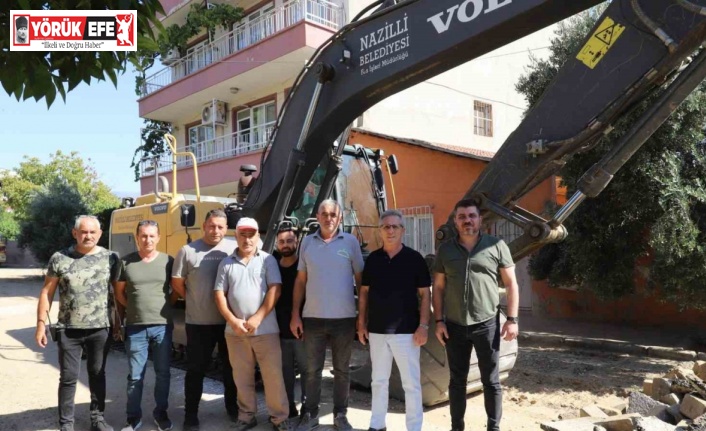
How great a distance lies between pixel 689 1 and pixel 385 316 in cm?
292

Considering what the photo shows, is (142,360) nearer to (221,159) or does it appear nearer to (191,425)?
(191,425)

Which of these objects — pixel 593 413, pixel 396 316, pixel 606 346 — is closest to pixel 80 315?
pixel 396 316

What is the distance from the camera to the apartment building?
14289mm

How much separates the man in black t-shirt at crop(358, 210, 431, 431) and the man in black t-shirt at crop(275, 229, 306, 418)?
0.77 m

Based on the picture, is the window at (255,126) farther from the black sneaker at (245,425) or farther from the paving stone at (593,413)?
the paving stone at (593,413)

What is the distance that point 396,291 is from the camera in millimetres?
4340

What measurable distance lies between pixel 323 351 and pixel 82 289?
81.2 inches

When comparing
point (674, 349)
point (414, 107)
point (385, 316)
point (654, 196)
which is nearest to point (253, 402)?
point (385, 316)

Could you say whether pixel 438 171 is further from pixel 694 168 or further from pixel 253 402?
pixel 253 402

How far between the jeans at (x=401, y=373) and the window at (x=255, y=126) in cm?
1188

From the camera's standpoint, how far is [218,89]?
1652 centimetres

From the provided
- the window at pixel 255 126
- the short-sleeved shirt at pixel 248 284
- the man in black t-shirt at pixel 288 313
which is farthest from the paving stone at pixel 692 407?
the window at pixel 255 126

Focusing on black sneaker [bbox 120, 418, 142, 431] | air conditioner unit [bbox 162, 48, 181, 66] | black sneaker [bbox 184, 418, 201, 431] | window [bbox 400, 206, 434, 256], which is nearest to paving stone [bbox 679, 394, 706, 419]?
black sneaker [bbox 184, 418, 201, 431]

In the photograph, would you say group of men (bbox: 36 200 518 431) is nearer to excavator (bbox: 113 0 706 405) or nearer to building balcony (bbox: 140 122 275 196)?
excavator (bbox: 113 0 706 405)
